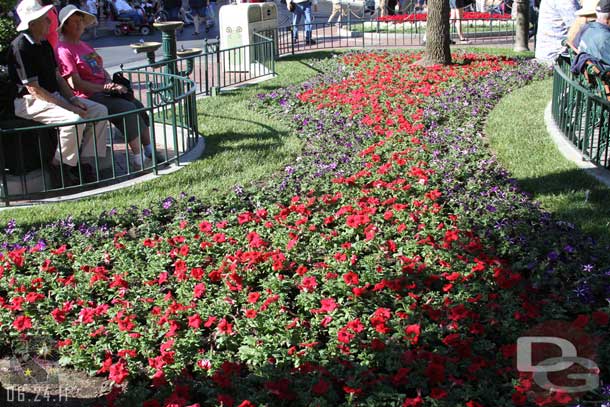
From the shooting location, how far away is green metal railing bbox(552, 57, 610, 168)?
709cm

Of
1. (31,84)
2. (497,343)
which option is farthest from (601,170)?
(31,84)

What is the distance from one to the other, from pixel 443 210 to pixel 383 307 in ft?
5.80

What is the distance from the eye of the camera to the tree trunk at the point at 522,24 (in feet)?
50.4

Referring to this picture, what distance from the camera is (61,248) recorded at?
18.2 feet

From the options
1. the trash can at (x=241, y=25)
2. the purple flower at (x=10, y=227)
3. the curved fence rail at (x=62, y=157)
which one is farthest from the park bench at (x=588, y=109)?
the trash can at (x=241, y=25)

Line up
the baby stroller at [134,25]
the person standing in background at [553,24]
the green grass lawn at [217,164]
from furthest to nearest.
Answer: the baby stroller at [134,25]
the person standing in background at [553,24]
the green grass lawn at [217,164]

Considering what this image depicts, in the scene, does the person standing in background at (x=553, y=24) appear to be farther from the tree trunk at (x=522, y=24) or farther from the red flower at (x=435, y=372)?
the red flower at (x=435, y=372)

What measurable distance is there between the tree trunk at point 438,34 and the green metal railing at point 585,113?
14.9 ft

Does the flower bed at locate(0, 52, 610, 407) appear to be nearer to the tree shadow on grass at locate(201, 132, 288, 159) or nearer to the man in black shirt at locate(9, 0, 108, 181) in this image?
the tree shadow on grass at locate(201, 132, 288, 159)

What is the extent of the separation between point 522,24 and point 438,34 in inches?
112

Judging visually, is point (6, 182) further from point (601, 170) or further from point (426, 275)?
point (601, 170)

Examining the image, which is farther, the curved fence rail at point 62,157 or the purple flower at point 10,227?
the curved fence rail at point 62,157

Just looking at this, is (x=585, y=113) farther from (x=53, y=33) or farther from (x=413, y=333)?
(x=53, y=33)

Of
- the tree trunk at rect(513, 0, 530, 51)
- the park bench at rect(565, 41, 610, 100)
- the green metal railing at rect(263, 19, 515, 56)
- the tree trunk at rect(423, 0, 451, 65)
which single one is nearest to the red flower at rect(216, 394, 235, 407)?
the park bench at rect(565, 41, 610, 100)
